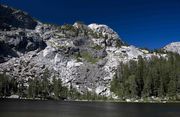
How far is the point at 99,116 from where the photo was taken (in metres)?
74.8

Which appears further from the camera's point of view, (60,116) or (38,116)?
(60,116)

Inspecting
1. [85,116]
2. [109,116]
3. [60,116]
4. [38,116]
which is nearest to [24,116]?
[38,116]

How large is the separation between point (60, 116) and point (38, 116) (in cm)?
655

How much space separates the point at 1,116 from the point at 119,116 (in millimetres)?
27240

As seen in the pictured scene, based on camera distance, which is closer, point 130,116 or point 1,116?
point 1,116

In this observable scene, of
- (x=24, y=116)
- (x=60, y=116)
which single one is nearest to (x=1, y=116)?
(x=24, y=116)

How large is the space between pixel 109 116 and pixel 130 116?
5.04m

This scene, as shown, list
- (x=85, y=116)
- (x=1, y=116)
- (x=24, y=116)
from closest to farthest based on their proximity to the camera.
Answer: (x=1, y=116), (x=24, y=116), (x=85, y=116)

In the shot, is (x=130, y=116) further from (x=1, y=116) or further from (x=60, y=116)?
(x=1, y=116)

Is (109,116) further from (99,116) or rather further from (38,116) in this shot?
(38,116)

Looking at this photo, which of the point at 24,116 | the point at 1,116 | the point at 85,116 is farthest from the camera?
the point at 85,116

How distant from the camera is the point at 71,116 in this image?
74.2 m

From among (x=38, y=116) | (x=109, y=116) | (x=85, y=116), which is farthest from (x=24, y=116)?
(x=109, y=116)

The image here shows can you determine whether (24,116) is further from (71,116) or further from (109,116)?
(109,116)
